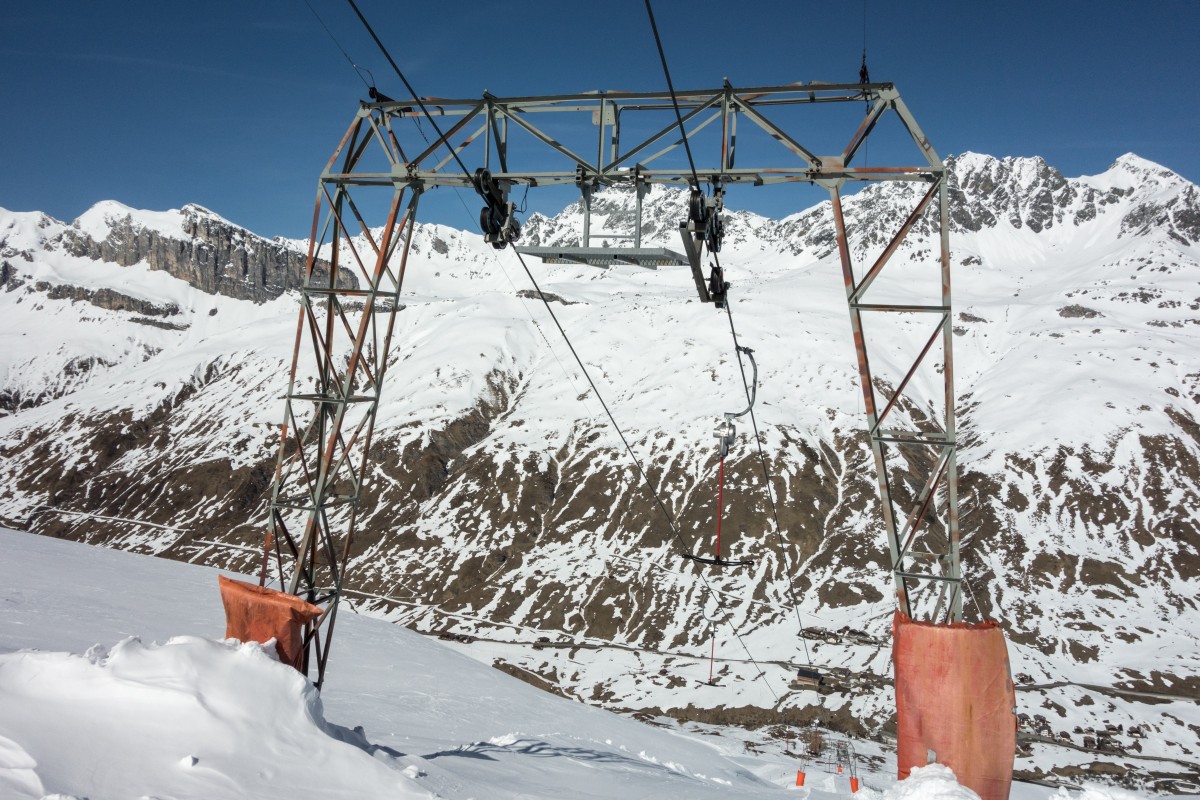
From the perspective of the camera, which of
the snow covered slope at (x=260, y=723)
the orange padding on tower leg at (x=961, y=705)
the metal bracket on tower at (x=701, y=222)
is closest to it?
the snow covered slope at (x=260, y=723)

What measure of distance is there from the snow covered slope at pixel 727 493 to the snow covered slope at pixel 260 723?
18.6 feet

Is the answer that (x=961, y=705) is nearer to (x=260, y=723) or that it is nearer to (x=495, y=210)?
(x=260, y=723)

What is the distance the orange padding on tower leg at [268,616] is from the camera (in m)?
13.5

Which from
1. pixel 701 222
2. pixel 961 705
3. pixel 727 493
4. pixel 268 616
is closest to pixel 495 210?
pixel 701 222

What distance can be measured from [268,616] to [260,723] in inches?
124

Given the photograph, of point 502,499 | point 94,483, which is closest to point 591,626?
point 502,499

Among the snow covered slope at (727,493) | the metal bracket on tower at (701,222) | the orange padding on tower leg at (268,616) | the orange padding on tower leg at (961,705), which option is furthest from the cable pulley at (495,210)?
the snow covered slope at (727,493)

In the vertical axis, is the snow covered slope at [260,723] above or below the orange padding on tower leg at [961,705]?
below

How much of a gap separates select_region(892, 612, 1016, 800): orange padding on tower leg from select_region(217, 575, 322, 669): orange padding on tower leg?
920 cm

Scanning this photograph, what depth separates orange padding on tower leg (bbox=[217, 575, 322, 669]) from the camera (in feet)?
44.3

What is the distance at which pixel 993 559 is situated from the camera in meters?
90.8

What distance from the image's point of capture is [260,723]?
10617 mm

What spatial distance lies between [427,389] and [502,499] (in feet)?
123

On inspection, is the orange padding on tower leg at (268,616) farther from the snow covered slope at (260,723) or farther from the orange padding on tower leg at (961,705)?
the orange padding on tower leg at (961,705)
